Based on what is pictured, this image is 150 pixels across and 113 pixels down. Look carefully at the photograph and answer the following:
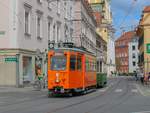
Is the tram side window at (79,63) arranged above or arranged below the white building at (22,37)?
below

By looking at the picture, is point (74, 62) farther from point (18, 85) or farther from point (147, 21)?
point (147, 21)

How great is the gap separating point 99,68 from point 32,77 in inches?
273

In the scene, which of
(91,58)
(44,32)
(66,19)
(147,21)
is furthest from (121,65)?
(91,58)

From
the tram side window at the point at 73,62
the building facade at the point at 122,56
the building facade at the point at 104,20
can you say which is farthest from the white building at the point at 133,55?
the tram side window at the point at 73,62

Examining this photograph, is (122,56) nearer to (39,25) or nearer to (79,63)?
(39,25)

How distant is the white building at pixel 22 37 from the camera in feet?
133

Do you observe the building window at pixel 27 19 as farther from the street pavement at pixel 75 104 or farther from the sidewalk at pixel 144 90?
the street pavement at pixel 75 104

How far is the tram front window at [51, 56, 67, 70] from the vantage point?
96.7ft

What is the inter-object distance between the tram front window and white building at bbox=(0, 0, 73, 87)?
37.1 ft

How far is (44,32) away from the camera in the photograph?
164 ft

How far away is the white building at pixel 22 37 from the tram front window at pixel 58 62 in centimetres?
1130

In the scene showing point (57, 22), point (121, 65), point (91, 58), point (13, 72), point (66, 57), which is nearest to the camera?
point (66, 57)

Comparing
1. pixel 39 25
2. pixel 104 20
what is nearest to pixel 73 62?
pixel 39 25

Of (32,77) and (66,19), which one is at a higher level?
(66,19)
